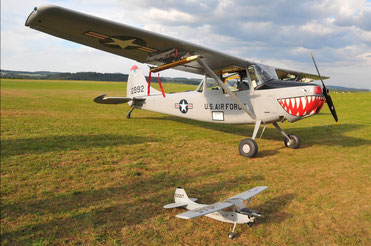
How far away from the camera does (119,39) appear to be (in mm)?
6055

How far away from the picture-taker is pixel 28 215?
3283 mm

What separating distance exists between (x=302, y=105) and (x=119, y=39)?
491 cm

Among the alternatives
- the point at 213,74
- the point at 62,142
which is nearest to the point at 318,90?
the point at 213,74

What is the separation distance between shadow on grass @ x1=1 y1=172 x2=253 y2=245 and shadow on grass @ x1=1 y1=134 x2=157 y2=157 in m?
2.98

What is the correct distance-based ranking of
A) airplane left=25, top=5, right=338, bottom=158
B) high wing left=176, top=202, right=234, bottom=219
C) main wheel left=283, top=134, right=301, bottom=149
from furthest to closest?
main wheel left=283, top=134, right=301, bottom=149, airplane left=25, top=5, right=338, bottom=158, high wing left=176, top=202, right=234, bottom=219

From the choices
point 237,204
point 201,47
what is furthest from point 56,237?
point 201,47

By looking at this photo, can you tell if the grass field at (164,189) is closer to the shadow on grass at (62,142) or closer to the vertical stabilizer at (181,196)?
the shadow on grass at (62,142)

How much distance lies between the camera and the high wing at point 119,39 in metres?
4.54

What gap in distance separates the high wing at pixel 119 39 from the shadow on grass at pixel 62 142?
8.61 ft

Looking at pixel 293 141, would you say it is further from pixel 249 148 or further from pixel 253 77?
pixel 253 77

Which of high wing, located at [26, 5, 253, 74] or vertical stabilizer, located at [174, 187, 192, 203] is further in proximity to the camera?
high wing, located at [26, 5, 253, 74]

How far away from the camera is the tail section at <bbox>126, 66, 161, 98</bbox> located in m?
12.7

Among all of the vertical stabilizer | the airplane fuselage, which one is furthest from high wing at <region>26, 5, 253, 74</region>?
the vertical stabilizer

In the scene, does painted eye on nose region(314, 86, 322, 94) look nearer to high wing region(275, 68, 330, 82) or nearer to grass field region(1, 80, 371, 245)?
grass field region(1, 80, 371, 245)
